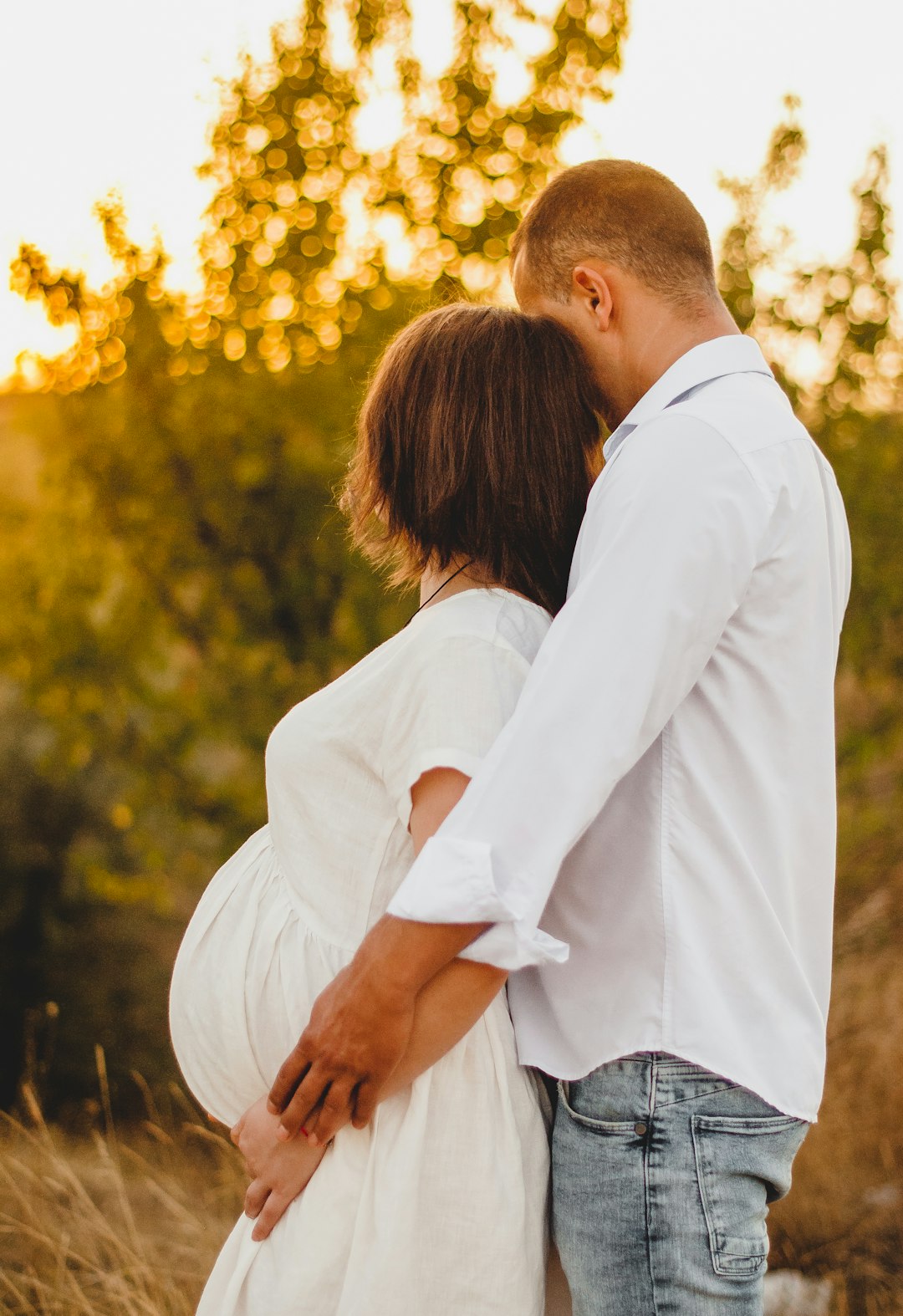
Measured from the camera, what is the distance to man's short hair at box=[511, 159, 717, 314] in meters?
1.82

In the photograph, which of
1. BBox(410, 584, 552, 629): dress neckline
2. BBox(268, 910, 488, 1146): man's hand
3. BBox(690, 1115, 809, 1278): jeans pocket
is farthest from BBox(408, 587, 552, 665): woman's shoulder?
BBox(690, 1115, 809, 1278): jeans pocket

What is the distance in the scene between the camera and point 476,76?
369 centimetres

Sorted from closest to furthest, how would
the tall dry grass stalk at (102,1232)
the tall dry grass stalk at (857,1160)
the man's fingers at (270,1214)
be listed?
the man's fingers at (270,1214), the tall dry grass stalk at (102,1232), the tall dry grass stalk at (857,1160)

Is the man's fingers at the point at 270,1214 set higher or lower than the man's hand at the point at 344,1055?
lower

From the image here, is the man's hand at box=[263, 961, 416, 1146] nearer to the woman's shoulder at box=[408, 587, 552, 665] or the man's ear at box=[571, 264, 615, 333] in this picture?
the woman's shoulder at box=[408, 587, 552, 665]

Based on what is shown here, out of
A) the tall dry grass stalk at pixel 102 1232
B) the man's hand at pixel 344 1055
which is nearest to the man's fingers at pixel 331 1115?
the man's hand at pixel 344 1055

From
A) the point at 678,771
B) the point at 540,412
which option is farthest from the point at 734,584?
the point at 540,412

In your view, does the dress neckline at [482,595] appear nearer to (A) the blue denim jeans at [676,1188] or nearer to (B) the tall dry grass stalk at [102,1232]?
(A) the blue denim jeans at [676,1188]

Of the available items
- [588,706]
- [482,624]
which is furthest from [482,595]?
[588,706]

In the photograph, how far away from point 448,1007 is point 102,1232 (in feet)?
6.73

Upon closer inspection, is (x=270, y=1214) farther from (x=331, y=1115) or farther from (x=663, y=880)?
(x=663, y=880)

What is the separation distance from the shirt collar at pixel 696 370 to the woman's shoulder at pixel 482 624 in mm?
252

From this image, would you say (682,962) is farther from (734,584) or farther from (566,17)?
(566,17)

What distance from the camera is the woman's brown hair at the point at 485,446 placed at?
1.71 metres
